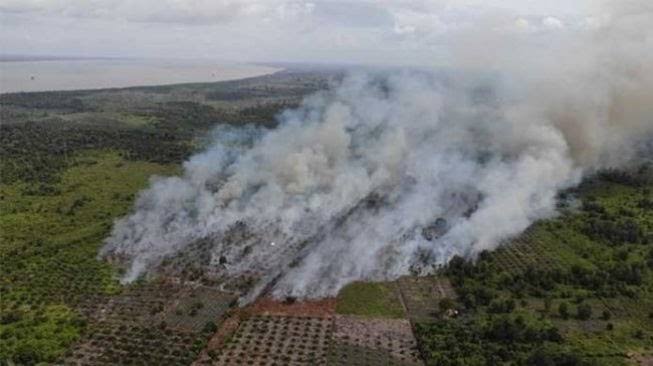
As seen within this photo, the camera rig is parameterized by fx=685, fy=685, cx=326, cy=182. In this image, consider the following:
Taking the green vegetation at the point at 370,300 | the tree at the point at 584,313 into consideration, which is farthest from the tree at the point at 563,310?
the green vegetation at the point at 370,300

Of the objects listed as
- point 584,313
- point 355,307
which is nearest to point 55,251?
point 355,307

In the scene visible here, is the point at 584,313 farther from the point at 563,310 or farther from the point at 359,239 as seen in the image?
the point at 359,239

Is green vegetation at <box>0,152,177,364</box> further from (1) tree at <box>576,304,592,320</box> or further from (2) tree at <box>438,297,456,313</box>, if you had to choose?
(1) tree at <box>576,304,592,320</box>

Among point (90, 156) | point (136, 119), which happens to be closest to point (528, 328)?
point (90, 156)

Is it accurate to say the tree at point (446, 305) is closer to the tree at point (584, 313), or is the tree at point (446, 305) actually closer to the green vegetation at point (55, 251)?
the tree at point (584, 313)

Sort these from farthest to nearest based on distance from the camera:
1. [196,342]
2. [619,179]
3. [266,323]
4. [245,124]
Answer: [245,124] < [619,179] < [266,323] < [196,342]

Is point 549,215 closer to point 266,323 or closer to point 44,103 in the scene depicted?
point 266,323

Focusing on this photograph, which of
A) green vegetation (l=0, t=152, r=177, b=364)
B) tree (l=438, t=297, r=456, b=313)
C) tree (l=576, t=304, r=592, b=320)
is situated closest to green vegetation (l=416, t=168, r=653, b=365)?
tree (l=576, t=304, r=592, b=320)
